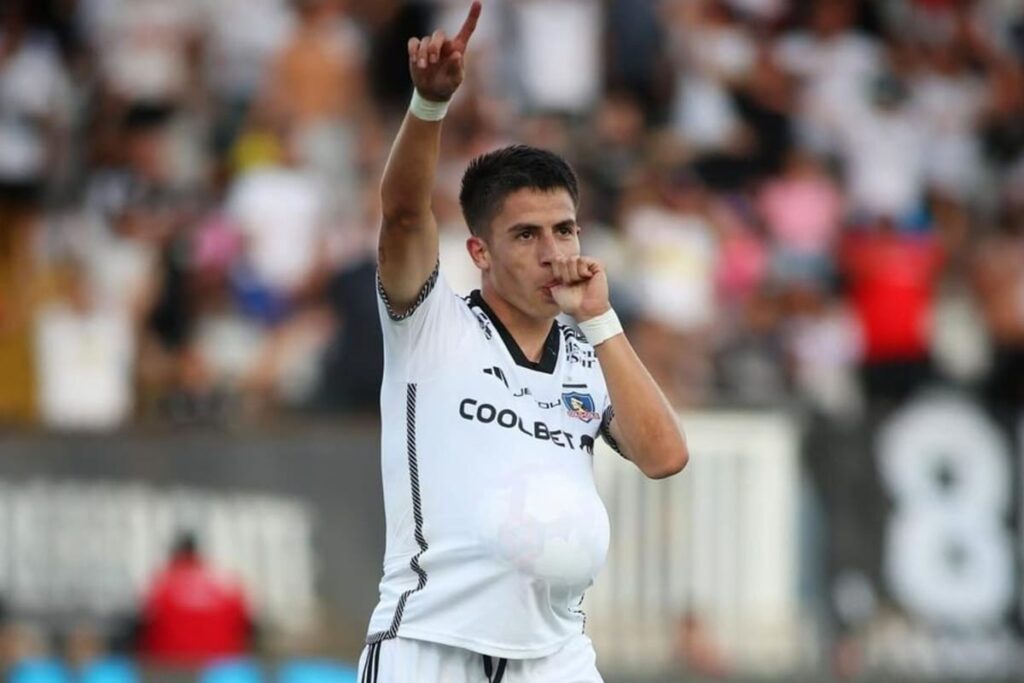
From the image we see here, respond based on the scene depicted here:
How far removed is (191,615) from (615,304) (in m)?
3.22

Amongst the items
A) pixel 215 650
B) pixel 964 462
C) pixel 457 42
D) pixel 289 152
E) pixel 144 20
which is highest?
pixel 144 20

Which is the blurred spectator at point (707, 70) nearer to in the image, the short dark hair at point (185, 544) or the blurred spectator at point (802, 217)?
the blurred spectator at point (802, 217)

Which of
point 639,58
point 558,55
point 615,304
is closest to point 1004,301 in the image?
point 615,304

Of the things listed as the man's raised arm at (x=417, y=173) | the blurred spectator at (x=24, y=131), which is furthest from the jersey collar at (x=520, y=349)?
the blurred spectator at (x=24, y=131)

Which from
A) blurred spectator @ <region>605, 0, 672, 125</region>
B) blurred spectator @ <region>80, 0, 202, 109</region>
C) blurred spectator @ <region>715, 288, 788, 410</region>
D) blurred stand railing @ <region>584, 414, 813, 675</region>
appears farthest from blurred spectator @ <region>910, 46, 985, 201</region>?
blurred spectator @ <region>80, 0, 202, 109</region>

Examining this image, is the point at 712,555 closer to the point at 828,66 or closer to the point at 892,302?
the point at 892,302

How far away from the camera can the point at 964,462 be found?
12836 mm

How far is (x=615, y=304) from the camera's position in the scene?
42.1 feet

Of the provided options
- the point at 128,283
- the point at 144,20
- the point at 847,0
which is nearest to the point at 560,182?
the point at 128,283

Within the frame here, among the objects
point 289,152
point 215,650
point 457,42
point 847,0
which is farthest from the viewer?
point 847,0

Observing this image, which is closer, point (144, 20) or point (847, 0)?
point (144, 20)

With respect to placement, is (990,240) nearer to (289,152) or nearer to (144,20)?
(289,152)

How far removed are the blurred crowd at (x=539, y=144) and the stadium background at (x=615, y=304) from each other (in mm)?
27

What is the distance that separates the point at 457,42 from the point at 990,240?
9.82 m
